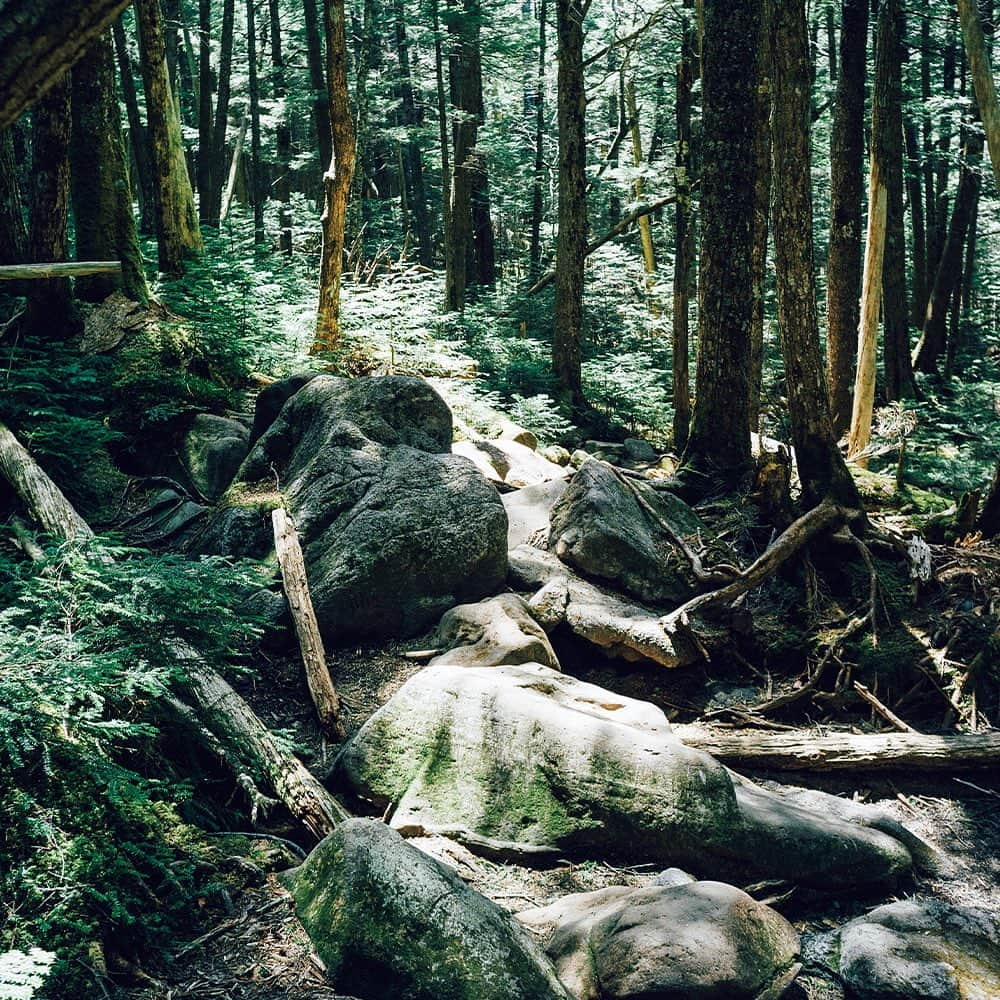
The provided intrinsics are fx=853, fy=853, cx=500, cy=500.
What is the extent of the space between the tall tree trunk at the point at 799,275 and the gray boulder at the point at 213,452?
547 centimetres

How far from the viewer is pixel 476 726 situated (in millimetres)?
4898

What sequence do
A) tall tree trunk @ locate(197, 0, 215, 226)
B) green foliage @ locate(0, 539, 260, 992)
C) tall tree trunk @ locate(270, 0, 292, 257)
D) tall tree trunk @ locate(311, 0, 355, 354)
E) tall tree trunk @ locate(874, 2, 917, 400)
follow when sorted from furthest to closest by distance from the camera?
tall tree trunk @ locate(270, 0, 292, 257) < tall tree trunk @ locate(197, 0, 215, 226) < tall tree trunk @ locate(874, 2, 917, 400) < tall tree trunk @ locate(311, 0, 355, 354) < green foliage @ locate(0, 539, 260, 992)

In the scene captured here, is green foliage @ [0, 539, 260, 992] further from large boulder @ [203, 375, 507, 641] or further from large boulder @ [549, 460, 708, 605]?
large boulder @ [549, 460, 708, 605]

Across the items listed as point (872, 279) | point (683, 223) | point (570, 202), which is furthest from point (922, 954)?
point (570, 202)

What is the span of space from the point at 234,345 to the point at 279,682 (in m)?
5.49

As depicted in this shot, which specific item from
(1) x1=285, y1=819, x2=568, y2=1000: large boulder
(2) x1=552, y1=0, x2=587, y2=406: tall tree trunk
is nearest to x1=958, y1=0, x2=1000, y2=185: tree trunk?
(2) x1=552, y1=0, x2=587, y2=406: tall tree trunk

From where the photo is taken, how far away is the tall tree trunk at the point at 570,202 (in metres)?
14.9

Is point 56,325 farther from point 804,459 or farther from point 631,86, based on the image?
point 631,86

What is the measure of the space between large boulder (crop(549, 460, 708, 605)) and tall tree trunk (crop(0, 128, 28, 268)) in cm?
616

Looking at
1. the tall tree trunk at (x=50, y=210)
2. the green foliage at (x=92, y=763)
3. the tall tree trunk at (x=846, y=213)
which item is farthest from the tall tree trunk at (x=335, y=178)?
the green foliage at (x=92, y=763)

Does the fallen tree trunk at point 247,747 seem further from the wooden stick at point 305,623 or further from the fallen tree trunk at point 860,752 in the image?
the fallen tree trunk at point 860,752

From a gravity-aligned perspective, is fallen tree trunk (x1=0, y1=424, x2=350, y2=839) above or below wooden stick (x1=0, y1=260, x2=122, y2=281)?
below

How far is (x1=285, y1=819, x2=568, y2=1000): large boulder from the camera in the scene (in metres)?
3.01

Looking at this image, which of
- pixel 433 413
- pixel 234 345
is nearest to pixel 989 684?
pixel 433 413
